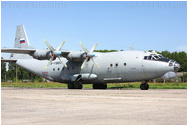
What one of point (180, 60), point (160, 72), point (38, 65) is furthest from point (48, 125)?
point (180, 60)

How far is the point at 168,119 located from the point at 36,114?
466 centimetres

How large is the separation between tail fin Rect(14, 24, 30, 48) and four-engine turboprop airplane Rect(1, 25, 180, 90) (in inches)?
190

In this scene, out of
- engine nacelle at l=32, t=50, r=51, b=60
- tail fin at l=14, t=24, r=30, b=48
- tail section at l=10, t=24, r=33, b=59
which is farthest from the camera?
tail fin at l=14, t=24, r=30, b=48

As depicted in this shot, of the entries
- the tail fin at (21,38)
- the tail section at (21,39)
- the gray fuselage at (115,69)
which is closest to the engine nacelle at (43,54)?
the gray fuselage at (115,69)

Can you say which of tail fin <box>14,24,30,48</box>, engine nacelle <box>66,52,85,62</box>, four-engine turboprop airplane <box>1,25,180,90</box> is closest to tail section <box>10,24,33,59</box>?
tail fin <box>14,24,30,48</box>

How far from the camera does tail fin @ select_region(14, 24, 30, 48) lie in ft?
157

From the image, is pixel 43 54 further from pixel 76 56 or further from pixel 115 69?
pixel 115 69

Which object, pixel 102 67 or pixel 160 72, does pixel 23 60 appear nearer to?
pixel 102 67

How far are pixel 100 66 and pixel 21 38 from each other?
53.1ft

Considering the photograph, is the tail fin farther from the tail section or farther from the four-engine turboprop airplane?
the four-engine turboprop airplane

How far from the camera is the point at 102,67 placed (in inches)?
1465

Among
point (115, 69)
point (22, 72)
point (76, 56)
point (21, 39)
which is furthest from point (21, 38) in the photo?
point (22, 72)

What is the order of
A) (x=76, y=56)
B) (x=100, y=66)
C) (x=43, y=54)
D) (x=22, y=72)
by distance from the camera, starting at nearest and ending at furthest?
(x=100, y=66) → (x=43, y=54) → (x=76, y=56) → (x=22, y=72)

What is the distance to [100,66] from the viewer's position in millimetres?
37469
